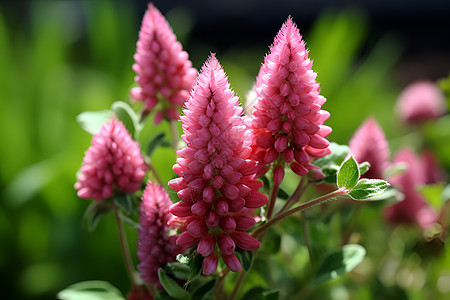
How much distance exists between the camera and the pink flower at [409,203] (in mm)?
544

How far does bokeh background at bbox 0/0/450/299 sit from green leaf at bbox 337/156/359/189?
29 cm

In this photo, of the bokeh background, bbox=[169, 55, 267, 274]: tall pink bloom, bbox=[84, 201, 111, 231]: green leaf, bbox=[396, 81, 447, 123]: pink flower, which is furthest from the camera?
the bokeh background

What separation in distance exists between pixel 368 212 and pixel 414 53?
2.26 m

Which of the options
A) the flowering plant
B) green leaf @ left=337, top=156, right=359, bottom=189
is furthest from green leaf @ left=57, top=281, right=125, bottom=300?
green leaf @ left=337, top=156, right=359, bottom=189

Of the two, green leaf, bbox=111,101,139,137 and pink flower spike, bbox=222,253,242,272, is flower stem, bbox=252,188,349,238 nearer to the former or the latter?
pink flower spike, bbox=222,253,242,272

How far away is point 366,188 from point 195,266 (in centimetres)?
12

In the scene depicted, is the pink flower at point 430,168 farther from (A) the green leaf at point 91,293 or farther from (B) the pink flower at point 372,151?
(A) the green leaf at point 91,293

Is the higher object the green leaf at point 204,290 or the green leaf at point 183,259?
the green leaf at point 183,259

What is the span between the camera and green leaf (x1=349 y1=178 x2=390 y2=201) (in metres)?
0.30

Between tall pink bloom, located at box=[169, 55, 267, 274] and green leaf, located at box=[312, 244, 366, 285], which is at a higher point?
tall pink bloom, located at box=[169, 55, 267, 274]

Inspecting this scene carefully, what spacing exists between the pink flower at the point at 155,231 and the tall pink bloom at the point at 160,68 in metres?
0.11

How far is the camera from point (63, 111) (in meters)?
1.37

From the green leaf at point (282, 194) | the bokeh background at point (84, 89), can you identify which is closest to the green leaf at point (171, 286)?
the green leaf at point (282, 194)

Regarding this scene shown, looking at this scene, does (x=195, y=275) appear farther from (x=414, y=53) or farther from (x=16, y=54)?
(x=414, y=53)
